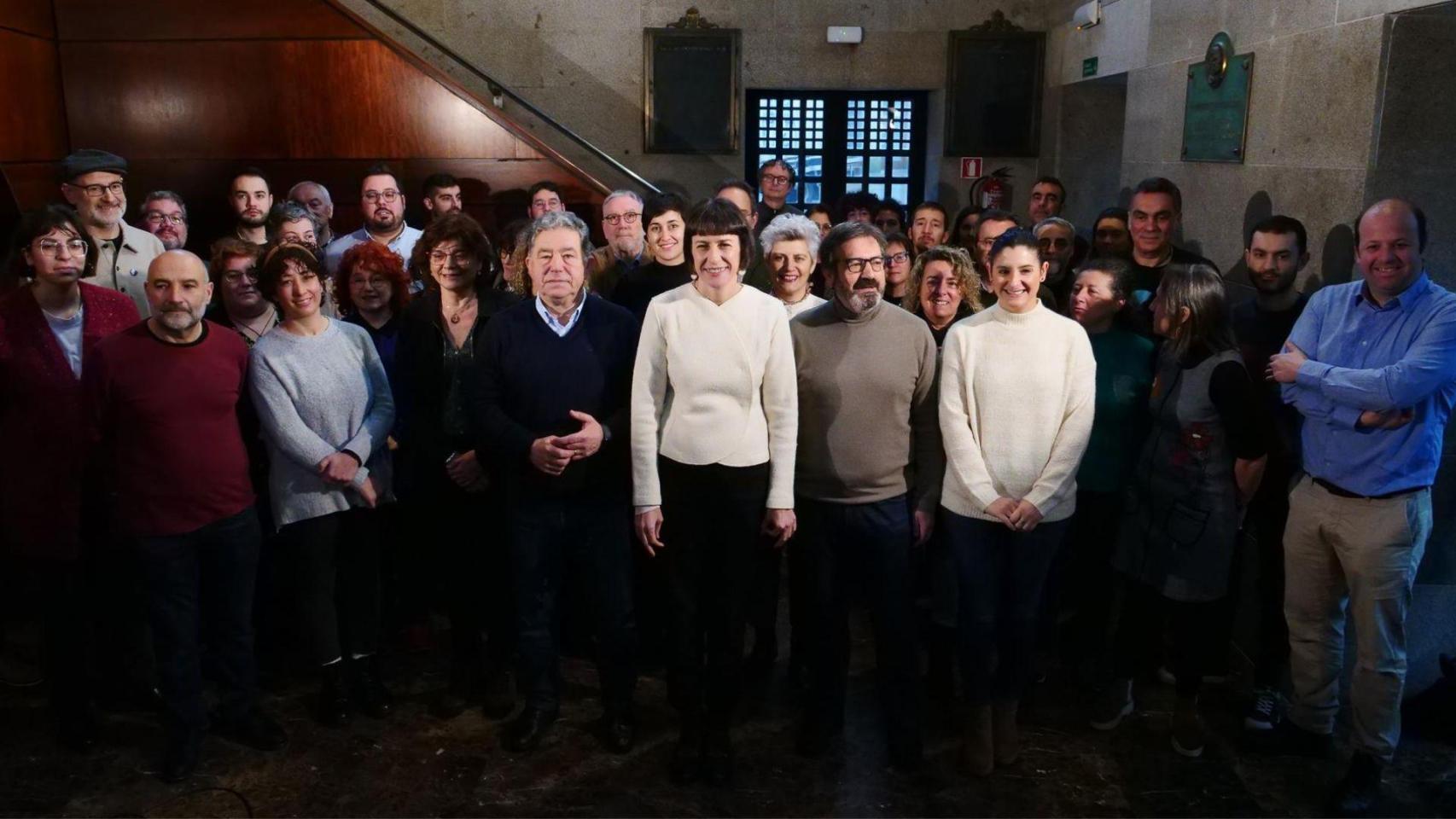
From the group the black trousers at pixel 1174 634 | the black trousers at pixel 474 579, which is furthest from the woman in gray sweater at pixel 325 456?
the black trousers at pixel 1174 634

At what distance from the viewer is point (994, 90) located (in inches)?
346

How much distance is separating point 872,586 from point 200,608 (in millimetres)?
2186

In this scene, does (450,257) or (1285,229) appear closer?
(450,257)

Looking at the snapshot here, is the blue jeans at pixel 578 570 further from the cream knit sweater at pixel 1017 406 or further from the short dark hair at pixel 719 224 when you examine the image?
the cream knit sweater at pixel 1017 406

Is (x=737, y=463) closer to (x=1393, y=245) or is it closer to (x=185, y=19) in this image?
(x=1393, y=245)

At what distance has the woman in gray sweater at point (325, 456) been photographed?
10.6 feet

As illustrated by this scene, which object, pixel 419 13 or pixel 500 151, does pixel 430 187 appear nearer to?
pixel 500 151

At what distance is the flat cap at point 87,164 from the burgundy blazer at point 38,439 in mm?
1078

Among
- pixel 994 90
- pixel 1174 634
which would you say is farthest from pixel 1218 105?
pixel 994 90

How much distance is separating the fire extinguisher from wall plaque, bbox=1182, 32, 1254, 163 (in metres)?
3.18

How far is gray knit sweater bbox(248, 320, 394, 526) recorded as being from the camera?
10.5 feet

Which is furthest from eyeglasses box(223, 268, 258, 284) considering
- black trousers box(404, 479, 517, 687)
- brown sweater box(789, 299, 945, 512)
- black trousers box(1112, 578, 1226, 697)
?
black trousers box(1112, 578, 1226, 697)

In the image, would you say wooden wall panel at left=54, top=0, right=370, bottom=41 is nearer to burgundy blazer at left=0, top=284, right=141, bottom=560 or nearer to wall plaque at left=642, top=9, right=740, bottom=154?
wall plaque at left=642, top=9, right=740, bottom=154

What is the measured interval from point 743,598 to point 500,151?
465 centimetres
